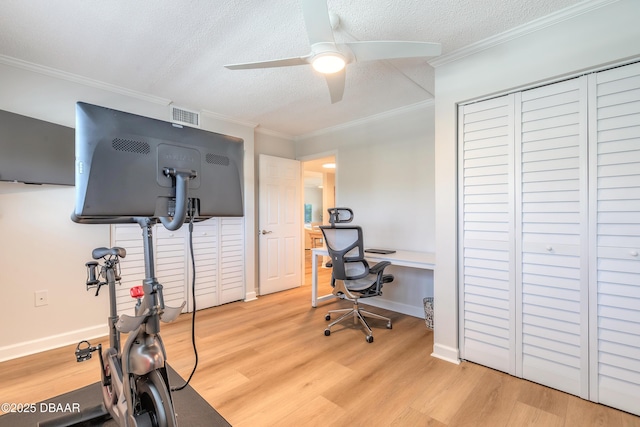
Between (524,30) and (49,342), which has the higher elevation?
(524,30)

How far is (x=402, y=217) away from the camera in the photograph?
3.53 metres

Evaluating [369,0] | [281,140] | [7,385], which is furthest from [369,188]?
[7,385]

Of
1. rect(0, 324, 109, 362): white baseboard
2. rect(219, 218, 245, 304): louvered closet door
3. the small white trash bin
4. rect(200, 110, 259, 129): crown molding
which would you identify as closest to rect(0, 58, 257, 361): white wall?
rect(0, 324, 109, 362): white baseboard

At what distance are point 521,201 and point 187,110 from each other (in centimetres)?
346

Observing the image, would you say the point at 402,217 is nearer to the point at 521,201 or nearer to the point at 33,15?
the point at 521,201

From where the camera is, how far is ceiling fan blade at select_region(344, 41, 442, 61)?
64.2 inches

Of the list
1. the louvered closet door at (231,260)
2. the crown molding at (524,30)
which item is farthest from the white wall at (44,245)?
the crown molding at (524,30)

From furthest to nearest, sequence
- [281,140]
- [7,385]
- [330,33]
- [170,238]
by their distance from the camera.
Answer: [281,140], [170,238], [7,385], [330,33]

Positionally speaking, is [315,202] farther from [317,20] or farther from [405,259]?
[317,20]

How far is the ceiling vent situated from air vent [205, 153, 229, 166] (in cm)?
262

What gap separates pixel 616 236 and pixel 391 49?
1722mm

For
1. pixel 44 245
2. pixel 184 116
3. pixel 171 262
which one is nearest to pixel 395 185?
pixel 184 116

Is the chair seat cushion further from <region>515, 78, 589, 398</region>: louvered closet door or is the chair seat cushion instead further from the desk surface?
<region>515, 78, 589, 398</region>: louvered closet door

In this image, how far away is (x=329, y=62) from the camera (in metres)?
1.73
